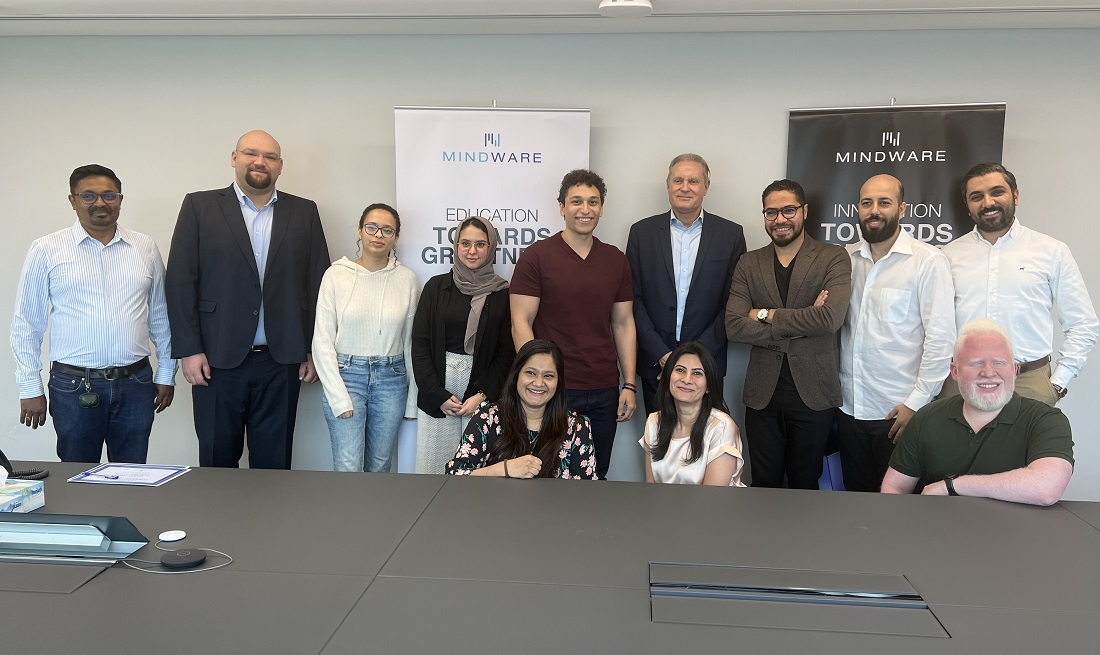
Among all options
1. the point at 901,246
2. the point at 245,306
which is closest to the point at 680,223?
the point at 901,246

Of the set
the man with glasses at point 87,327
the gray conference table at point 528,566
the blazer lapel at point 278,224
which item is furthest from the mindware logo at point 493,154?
the gray conference table at point 528,566

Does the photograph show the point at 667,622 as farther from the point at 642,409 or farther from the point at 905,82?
the point at 905,82

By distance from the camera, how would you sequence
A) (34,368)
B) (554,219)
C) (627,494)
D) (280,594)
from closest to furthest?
(280,594) → (627,494) → (34,368) → (554,219)

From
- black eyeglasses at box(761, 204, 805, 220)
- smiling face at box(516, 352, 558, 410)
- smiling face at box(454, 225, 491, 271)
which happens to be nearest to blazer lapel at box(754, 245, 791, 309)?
black eyeglasses at box(761, 204, 805, 220)

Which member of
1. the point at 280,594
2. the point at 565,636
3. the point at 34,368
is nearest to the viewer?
the point at 565,636

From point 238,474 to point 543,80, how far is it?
2.80 metres

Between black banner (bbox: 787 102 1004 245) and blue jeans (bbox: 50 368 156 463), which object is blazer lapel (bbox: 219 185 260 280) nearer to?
blue jeans (bbox: 50 368 156 463)

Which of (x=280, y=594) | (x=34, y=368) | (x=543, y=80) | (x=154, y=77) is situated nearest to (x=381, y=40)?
(x=543, y=80)

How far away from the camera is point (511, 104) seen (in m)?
4.34

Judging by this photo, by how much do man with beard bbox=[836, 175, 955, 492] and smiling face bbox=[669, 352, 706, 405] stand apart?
40.2 inches

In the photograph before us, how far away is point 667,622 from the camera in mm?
1459

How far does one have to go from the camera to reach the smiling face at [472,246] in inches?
146

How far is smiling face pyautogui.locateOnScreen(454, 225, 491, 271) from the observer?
3.72 metres

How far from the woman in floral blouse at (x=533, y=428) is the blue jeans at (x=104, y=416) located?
1645 millimetres
